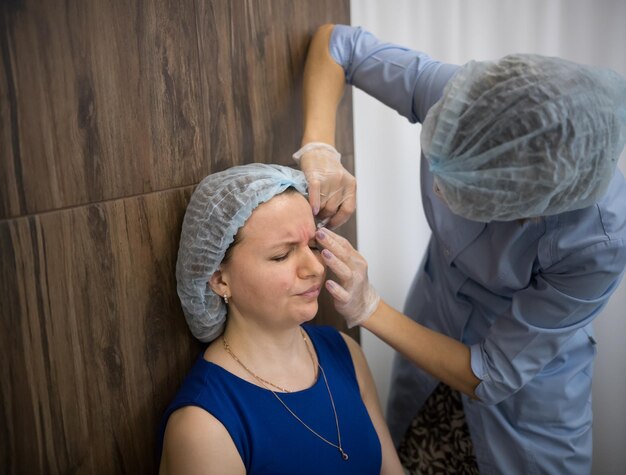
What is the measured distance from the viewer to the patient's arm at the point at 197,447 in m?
1.27

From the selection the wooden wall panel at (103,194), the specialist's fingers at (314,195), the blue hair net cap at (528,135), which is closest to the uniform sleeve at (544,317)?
the blue hair net cap at (528,135)

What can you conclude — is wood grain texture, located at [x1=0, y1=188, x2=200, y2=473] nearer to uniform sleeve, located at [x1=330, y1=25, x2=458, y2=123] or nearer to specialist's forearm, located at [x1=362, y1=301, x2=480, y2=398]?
specialist's forearm, located at [x1=362, y1=301, x2=480, y2=398]

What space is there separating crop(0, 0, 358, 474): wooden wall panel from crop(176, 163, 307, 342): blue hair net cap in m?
0.07

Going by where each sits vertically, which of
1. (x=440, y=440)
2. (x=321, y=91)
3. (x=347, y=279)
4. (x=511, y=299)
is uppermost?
(x=321, y=91)

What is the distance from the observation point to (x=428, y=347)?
63.3 inches

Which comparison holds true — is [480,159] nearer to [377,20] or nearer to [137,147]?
[137,147]

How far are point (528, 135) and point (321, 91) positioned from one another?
724 mm

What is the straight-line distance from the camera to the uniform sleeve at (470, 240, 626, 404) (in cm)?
137

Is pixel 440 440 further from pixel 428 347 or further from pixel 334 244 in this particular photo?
pixel 334 244

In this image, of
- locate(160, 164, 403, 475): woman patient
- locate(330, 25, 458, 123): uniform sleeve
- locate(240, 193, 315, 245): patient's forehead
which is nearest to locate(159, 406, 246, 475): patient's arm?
locate(160, 164, 403, 475): woman patient

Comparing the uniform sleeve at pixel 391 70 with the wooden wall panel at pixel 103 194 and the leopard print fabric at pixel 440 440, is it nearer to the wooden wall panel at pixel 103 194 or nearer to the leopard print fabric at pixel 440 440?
the wooden wall panel at pixel 103 194

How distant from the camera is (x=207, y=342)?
1565mm

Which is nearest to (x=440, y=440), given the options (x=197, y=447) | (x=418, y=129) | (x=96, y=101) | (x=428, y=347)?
(x=428, y=347)

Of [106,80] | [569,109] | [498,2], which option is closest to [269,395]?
[106,80]
